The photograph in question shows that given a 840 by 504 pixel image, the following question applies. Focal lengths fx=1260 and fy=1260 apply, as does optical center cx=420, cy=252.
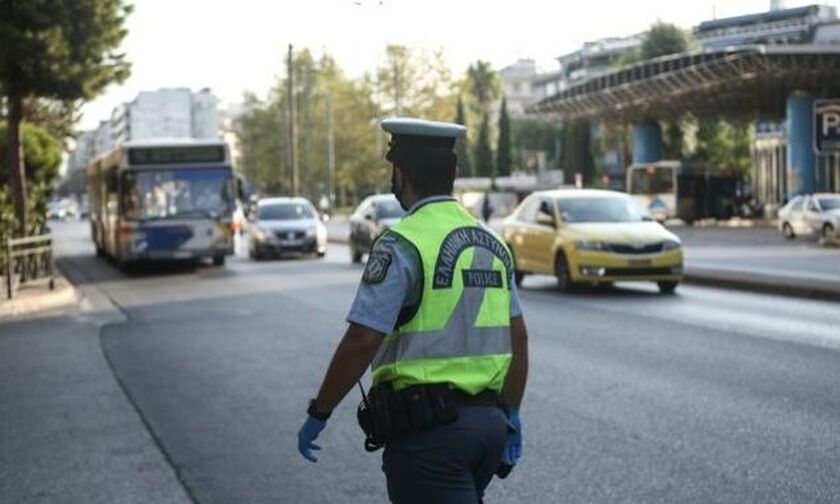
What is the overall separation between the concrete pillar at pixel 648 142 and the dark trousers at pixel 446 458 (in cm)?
6547

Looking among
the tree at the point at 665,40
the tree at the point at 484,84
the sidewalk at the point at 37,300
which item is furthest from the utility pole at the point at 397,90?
the sidewalk at the point at 37,300

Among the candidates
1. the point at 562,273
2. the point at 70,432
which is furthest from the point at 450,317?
the point at 562,273

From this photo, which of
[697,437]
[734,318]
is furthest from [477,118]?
[697,437]

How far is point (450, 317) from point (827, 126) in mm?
18901

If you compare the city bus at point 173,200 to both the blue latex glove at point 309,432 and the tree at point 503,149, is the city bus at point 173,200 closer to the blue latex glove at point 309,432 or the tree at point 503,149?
the blue latex glove at point 309,432

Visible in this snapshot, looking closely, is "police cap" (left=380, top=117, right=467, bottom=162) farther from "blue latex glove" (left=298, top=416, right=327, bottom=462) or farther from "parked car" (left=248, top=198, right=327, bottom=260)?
"parked car" (left=248, top=198, right=327, bottom=260)

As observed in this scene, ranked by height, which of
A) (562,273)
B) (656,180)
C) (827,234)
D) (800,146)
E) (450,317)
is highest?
(800,146)

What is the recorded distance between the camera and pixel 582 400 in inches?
356

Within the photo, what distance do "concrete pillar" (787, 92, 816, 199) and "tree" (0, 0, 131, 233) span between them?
108 feet

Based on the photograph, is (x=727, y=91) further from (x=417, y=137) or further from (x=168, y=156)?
(x=417, y=137)

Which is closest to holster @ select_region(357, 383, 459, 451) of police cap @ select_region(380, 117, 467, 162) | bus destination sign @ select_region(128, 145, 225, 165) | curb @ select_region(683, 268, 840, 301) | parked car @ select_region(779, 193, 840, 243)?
police cap @ select_region(380, 117, 467, 162)

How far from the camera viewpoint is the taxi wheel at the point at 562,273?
19344 millimetres

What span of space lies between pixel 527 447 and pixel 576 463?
1.84 feet

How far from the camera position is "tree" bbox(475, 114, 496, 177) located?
390ft
